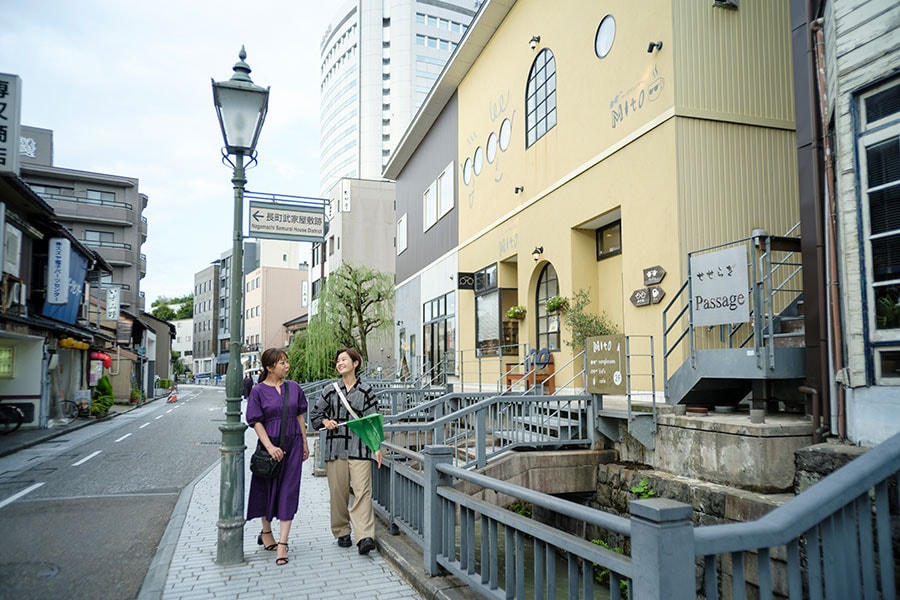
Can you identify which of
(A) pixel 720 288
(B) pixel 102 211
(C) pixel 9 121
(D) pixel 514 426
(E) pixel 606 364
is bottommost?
(D) pixel 514 426

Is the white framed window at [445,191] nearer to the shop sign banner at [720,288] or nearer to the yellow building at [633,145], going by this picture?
the yellow building at [633,145]

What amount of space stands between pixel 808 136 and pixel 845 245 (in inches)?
67.3

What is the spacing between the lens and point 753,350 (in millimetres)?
7590

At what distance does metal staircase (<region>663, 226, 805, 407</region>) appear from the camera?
24.6 feet

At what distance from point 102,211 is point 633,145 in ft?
156

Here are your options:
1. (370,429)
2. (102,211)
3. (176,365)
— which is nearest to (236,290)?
(370,429)

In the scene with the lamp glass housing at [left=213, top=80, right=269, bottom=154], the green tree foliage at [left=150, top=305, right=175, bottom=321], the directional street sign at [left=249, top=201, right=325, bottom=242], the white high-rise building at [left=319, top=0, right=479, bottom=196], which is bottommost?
the directional street sign at [left=249, top=201, right=325, bottom=242]

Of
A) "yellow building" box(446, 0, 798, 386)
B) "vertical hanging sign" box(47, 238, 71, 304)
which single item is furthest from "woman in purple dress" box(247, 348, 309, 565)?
"vertical hanging sign" box(47, 238, 71, 304)

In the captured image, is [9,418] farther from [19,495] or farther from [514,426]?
[514,426]

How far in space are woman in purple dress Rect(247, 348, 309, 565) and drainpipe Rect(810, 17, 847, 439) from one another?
518 cm

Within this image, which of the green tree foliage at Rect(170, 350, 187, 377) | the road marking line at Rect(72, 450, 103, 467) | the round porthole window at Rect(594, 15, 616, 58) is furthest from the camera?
the green tree foliage at Rect(170, 350, 187, 377)

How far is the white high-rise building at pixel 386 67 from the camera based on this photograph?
284ft

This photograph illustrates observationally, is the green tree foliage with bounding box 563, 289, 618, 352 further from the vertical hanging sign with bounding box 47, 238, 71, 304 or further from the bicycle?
the vertical hanging sign with bounding box 47, 238, 71, 304

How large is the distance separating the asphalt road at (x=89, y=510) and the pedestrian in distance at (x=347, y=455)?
1.89m
